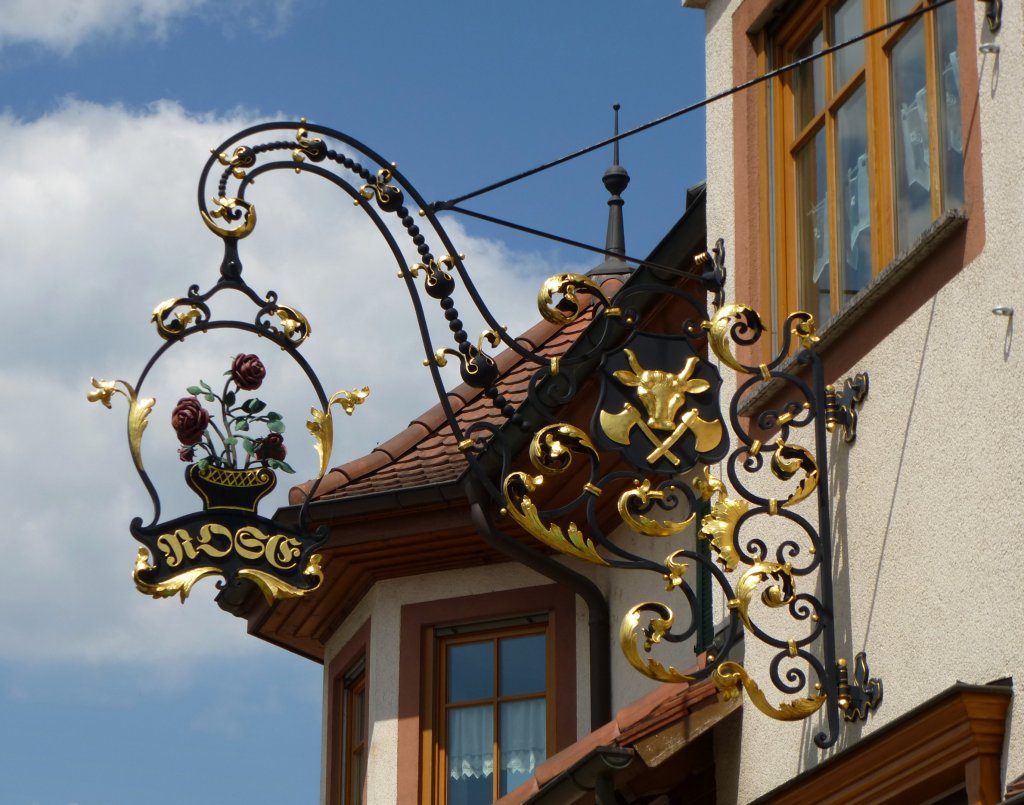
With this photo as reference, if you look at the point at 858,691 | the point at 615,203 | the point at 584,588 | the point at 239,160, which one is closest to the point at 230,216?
the point at 239,160

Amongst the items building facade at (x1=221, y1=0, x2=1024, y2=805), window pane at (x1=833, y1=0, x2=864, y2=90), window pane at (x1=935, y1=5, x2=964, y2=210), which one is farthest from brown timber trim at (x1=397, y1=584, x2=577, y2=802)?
window pane at (x1=935, y1=5, x2=964, y2=210)

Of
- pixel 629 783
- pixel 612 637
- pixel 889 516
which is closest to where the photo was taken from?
pixel 889 516

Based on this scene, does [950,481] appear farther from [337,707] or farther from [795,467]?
[337,707]

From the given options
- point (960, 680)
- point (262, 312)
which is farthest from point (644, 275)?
point (960, 680)

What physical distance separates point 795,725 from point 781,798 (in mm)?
Answer: 336

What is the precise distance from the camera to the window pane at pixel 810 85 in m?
7.51

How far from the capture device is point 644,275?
9164 millimetres

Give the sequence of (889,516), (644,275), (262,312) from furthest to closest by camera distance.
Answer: (644,275), (262,312), (889,516)

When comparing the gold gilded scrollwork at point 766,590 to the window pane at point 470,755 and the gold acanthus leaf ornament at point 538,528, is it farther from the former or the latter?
the window pane at point 470,755

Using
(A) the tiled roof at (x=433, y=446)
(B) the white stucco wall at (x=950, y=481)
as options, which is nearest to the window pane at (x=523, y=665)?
(A) the tiled roof at (x=433, y=446)

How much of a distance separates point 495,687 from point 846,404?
219 inches

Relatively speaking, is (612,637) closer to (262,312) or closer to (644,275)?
(644,275)

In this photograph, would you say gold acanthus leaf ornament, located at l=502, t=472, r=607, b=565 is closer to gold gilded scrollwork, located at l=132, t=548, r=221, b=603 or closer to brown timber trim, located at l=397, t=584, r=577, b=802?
gold gilded scrollwork, located at l=132, t=548, r=221, b=603

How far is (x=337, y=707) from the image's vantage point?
13242 millimetres
